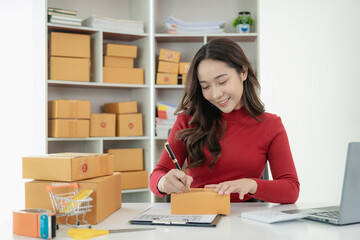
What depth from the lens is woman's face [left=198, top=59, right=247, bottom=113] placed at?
1.74 meters

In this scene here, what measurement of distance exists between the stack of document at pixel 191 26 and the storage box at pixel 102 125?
2.94ft

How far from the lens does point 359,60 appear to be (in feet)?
12.6

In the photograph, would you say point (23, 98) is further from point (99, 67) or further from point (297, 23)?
point (297, 23)

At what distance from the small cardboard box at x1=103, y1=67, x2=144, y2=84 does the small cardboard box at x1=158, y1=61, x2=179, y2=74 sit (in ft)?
0.53

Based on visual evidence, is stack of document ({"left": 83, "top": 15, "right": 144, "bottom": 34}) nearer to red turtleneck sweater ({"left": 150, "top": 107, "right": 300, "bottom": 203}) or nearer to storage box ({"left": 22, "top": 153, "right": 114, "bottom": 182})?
red turtleneck sweater ({"left": 150, "top": 107, "right": 300, "bottom": 203})

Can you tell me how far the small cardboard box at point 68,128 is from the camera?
307 cm

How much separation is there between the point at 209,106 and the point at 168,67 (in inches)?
62.9

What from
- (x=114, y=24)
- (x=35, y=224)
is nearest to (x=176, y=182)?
(x=35, y=224)

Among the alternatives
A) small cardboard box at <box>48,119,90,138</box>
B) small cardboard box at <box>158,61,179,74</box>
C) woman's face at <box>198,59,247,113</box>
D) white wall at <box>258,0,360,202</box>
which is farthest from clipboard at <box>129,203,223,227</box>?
white wall at <box>258,0,360,202</box>

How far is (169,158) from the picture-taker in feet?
6.00

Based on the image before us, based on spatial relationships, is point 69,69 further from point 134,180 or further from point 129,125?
point 134,180

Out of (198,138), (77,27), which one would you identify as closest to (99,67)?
(77,27)

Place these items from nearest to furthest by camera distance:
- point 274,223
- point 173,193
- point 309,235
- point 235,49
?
1. point 309,235
2. point 274,223
3. point 173,193
4. point 235,49

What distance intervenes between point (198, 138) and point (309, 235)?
80 cm
